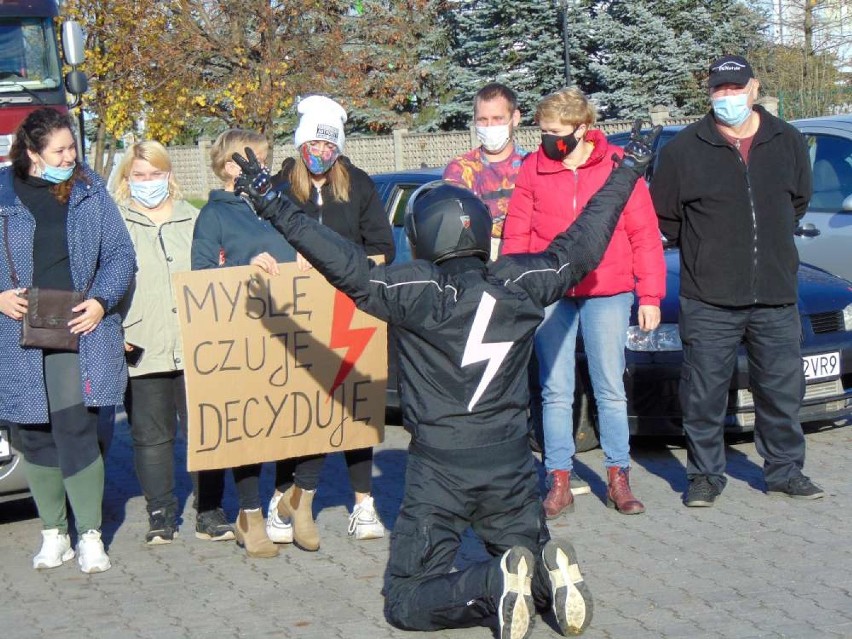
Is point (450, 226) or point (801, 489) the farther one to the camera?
point (801, 489)

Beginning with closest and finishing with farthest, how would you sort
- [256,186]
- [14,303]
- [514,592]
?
[514,592]
[256,186]
[14,303]

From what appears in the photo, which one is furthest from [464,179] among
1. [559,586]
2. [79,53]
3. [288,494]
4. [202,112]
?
[202,112]

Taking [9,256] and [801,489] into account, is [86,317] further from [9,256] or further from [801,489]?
[801,489]

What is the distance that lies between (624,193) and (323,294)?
172cm

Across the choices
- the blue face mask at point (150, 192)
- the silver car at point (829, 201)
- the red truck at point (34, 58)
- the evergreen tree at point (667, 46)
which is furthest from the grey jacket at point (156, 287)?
the evergreen tree at point (667, 46)

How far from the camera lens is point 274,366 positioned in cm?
625

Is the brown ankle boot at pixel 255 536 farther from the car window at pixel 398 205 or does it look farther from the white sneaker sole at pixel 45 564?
the car window at pixel 398 205

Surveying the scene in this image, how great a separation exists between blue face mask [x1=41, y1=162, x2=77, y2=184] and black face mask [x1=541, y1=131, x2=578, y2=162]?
220 centimetres

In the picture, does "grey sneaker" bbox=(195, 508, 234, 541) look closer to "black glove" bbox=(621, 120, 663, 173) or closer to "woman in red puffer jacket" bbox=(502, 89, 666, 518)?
"woman in red puffer jacket" bbox=(502, 89, 666, 518)

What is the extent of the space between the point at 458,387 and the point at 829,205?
20.8 feet

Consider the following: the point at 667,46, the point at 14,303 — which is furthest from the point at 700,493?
the point at 667,46

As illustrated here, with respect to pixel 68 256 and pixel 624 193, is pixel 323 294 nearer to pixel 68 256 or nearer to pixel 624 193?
pixel 68 256

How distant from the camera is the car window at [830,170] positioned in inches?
404

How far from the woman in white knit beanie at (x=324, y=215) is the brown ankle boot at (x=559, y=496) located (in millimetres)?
843
